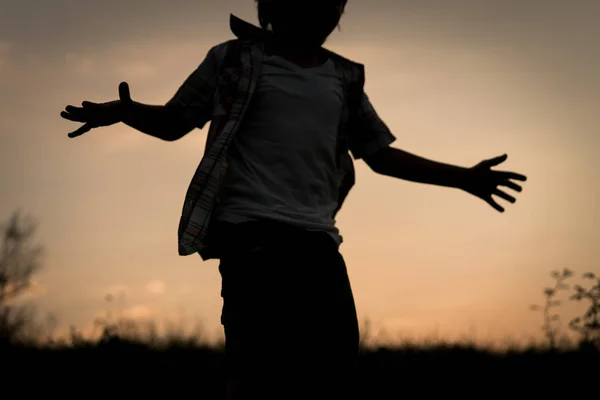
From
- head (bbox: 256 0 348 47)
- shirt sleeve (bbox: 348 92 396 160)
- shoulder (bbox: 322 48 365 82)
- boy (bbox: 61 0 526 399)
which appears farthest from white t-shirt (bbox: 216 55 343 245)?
shirt sleeve (bbox: 348 92 396 160)

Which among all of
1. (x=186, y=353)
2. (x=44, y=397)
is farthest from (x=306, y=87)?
(x=186, y=353)

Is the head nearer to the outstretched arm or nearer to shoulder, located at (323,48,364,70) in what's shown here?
shoulder, located at (323,48,364,70)

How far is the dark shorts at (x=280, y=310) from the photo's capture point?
3254 millimetres

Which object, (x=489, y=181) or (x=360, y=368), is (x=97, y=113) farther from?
(x=360, y=368)

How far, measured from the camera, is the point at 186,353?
680 centimetres

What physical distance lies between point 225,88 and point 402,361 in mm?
3613

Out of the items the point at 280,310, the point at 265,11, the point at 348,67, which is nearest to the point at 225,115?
the point at 265,11

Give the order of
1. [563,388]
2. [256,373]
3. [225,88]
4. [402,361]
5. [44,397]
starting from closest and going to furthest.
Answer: [256,373], [225,88], [44,397], [563,388], [402,361]

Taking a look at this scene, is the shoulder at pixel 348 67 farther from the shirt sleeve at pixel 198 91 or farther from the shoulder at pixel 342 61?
the shirt sleeve at pixel 198 91

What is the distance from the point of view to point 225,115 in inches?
135

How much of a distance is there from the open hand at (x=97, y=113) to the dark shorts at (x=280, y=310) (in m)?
0.66

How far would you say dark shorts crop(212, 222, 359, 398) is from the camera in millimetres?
3254

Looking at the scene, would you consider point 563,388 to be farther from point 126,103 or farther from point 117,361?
point 126,103

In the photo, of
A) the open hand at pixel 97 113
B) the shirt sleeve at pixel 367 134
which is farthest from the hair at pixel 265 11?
the open hand at pixel 97 113
